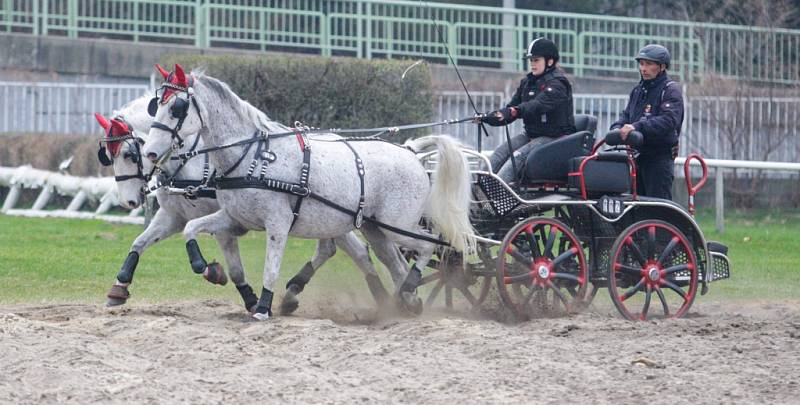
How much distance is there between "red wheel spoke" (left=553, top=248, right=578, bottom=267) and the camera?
9.56 m

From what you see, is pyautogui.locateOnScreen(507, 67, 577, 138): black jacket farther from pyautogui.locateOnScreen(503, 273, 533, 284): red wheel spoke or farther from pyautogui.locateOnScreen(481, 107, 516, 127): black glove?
pyautogui.locateOnScreen(503, 273, 533, 284): red wheel spoke

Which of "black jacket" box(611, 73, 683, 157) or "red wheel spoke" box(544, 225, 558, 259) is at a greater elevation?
"black jacket" box(611, 73, 683, 157)

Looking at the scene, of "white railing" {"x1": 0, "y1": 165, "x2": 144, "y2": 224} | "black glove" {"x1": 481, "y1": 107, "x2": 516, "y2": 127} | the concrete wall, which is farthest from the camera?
the concrete wall

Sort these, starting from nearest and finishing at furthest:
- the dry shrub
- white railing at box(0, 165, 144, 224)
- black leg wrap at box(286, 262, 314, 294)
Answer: black leg wrap at box(286, 262, 314, 294)
white railing at box(0, 165, 144, 224)
the dry shrub

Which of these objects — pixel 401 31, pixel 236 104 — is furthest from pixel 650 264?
pixel 401 31

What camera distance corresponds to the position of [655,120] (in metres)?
9.68

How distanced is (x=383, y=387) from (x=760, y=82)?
49.5 feet

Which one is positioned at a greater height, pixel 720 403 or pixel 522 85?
pixel 522 85

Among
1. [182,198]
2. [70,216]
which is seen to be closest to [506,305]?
[182,198]

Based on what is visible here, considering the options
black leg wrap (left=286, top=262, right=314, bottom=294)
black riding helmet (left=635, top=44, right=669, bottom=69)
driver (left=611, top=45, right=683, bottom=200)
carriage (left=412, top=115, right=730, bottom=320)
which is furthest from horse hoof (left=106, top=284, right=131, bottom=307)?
black riding helmet (left=635, top=44, right=669, bottom=69)

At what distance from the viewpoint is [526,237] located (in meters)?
9.58

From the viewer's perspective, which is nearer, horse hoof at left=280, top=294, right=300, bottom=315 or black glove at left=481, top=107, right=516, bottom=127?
black glove at left=481, top=107, right=516, bottom=127

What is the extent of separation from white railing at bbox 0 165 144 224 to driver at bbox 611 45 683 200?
804cm

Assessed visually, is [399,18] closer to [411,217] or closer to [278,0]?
[278,0]
